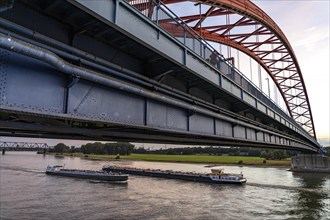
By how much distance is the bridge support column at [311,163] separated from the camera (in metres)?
73.0

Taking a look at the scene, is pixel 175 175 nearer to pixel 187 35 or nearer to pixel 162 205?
pixel 162 205

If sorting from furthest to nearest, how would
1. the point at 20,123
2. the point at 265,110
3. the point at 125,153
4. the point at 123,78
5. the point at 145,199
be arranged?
the point at 125,153
the point at 145,199
the point at 265,110
the point at 20,123
the point at 123,78

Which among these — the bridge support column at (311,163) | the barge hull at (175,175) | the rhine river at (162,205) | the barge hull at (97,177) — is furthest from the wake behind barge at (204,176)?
the bridge support column at (311,163)

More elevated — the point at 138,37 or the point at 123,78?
the point at 138,37

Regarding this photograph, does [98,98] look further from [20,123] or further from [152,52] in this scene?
[20,123]

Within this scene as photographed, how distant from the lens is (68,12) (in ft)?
21.9

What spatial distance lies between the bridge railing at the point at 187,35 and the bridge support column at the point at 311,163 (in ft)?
225

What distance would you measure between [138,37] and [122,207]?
977 inches

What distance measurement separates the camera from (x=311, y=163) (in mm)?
75625

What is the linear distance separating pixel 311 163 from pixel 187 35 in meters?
78.2

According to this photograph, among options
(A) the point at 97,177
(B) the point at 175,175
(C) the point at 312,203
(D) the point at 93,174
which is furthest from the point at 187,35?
(B) the point at 175,175

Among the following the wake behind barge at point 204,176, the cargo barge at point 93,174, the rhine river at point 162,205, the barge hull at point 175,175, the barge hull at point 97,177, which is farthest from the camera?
the barge hull at point 175,175

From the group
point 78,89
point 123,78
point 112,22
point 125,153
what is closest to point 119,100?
point 123,78

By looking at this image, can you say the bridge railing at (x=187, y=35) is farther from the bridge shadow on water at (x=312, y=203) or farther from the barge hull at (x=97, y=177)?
the barge hull at (x=97, y=177)
